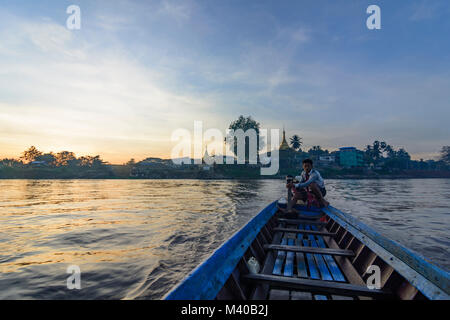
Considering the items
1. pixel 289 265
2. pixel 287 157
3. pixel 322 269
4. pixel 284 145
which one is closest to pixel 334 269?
pixel 322 269

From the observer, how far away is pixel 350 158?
82.0 m

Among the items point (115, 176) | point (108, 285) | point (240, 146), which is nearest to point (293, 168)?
point (240, 146)

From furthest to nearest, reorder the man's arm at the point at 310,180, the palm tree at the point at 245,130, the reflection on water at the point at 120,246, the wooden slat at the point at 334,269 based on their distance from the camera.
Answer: the palm tree at the point at 245,130, the man's arm at the point at 310,180, the reflection on water at the point at 120,246, the wooden slat at the point at 334,269

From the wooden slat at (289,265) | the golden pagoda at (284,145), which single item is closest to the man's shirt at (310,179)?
the wooden slat at (289,265)

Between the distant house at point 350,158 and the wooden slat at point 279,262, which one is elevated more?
the distant house at point 350,158

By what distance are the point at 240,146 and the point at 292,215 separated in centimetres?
A: 6244

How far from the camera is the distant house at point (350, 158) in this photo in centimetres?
8138

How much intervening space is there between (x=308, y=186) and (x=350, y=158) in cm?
8555

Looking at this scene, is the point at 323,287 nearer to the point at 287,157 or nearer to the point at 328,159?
the point at 287,157

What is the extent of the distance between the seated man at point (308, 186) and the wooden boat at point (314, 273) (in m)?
1.99

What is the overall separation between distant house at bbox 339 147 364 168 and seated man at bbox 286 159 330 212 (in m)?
84.6

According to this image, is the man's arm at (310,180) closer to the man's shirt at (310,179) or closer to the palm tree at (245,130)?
the man's shirt at (310,179)

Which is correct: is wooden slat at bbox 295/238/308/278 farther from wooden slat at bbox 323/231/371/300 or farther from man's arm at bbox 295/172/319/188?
man's arm at bbox 295/172/319/188

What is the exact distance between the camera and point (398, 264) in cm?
262
